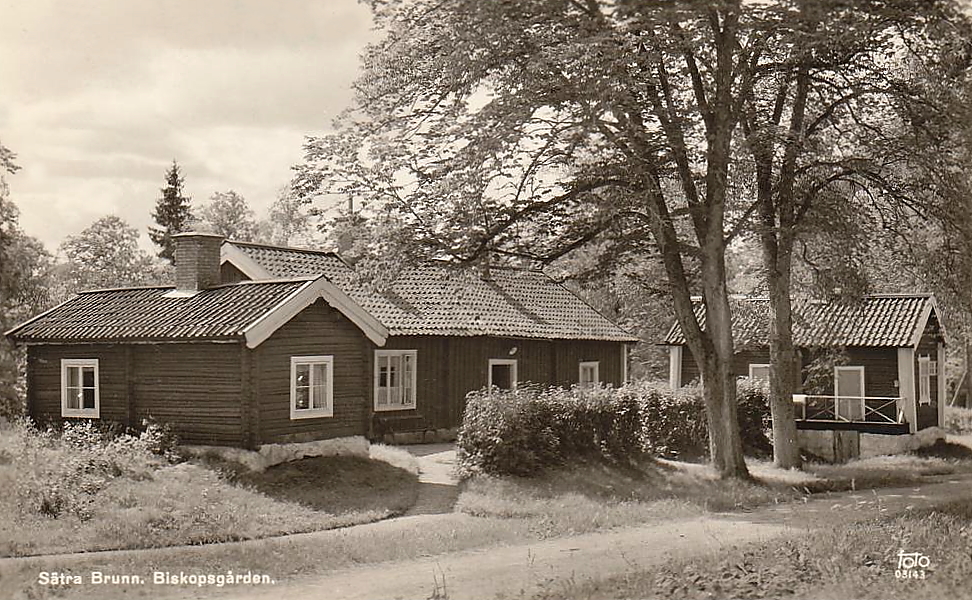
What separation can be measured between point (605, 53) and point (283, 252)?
525 inches

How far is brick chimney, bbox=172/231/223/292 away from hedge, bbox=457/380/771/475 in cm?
633

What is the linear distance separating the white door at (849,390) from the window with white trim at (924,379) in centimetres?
181

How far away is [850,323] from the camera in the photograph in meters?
29.5

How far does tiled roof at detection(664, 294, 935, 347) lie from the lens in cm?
2856

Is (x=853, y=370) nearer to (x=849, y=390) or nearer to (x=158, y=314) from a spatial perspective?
(x=849, y=390)

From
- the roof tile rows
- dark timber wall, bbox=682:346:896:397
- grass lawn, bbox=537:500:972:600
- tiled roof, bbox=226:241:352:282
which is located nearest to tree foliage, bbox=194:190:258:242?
the roof tile rows

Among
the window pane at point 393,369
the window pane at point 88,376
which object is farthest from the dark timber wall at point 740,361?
the window pane at point 88,376

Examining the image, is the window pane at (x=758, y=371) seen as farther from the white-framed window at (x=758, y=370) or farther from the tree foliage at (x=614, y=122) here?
the tree foliage at (x=614, y=122)

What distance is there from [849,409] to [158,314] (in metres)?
19.1

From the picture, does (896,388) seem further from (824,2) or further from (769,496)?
(824,2)

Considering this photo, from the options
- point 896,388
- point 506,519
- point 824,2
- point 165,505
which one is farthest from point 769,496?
point 896,388

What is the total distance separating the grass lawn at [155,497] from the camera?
14.1 meters

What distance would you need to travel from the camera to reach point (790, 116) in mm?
23484

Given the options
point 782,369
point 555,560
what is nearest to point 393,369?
point 782,369
